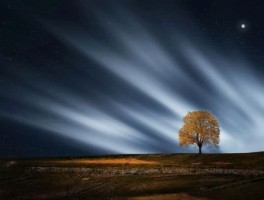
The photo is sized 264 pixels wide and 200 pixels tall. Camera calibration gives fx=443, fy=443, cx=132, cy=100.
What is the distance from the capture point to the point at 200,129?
381 ft

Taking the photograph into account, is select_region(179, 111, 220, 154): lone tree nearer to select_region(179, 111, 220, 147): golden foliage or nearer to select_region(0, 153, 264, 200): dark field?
select_region(179, 111, 220, 147): golden foliage

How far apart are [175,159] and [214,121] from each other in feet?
67.6

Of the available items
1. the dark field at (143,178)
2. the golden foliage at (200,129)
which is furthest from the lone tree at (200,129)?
the dark field at (143,178)

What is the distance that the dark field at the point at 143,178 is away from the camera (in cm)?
6519

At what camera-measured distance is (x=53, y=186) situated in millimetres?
80312

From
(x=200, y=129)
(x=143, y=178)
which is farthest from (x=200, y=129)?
(x=143, y=178)

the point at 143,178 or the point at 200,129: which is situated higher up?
the point at 200,129

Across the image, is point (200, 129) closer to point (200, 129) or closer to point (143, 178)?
point (200, 129)

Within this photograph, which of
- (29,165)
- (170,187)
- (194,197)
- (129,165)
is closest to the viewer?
(194,197)

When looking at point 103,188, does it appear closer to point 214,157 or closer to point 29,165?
point 214,157

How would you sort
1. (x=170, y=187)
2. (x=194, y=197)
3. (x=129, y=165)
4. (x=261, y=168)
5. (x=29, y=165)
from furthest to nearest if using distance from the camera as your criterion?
(x=29, y=165) < (x=129, y=165) < (x=261, y=168) < (x=170, y=187) < (x=194, y=197)

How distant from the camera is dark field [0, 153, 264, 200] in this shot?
65.2 meters

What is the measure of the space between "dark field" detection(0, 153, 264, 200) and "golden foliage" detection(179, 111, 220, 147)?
10.8m

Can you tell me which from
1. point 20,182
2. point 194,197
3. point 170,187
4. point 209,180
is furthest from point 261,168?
point 20,182
